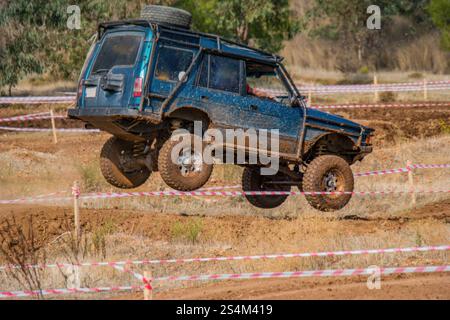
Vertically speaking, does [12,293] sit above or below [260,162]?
below

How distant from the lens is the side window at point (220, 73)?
13.5 m

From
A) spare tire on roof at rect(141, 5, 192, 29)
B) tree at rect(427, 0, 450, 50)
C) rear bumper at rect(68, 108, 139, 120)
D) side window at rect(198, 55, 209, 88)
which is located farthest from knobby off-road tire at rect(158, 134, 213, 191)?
tree at rect(427, 0, 450, 50)

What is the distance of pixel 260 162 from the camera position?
1434 cm

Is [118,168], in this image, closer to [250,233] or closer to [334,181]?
[250,233]

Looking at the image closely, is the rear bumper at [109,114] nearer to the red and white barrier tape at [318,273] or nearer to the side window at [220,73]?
the side window at [220,73]

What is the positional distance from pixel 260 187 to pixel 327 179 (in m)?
1.48

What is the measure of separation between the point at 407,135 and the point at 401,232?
1256 centimetres

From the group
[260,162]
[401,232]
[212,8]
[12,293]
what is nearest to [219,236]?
[260,162]

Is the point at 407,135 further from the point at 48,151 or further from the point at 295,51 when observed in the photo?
the point at 295,51

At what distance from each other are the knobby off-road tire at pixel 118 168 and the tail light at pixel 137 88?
5.61 feet

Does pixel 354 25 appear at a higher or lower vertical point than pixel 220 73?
higher

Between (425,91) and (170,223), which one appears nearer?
(170,223)

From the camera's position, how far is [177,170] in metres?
13.5

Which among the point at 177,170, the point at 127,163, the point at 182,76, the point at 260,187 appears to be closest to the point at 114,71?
the point at 182,76
